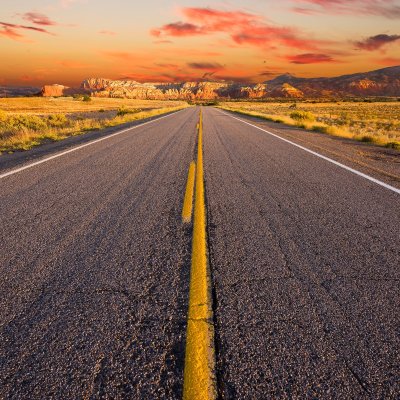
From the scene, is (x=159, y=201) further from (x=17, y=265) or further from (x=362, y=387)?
(x=362, y=387)

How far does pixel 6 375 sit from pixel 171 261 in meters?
1.64

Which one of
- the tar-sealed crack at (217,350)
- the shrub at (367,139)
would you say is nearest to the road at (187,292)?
the tar-sealed crack at (217,350)

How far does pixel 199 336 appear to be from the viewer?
218 centimetres

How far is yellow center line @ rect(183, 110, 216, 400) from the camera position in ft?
5.90

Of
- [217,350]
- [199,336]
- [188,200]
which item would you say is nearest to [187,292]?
[199,336]

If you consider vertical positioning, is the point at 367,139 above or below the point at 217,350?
above

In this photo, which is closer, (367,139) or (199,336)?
(199,336)

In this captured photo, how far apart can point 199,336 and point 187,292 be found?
540mm

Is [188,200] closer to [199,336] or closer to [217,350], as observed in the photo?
[199,336]

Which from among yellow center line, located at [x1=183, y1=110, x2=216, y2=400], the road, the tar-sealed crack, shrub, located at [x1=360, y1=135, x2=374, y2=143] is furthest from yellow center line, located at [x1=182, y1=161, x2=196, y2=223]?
shrub, located at [x1=360, y1=135, x2=374, y2=143]

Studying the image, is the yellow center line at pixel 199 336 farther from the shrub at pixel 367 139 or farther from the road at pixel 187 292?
the shrub at pixel 367 139

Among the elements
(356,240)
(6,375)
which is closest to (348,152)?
(356,240)

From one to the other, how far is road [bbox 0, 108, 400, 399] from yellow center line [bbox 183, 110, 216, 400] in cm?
5

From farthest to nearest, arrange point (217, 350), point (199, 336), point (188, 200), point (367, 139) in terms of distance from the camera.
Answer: point (367, 139)
point (188, 200)
point (199, 336)
point (217, 350)
